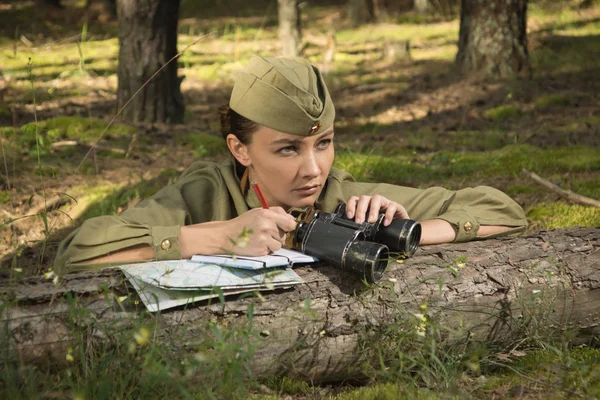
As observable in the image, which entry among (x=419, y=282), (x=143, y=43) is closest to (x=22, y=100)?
(x=143, y=43)

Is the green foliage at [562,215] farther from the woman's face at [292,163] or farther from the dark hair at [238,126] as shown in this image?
the dark hair at [238,126]

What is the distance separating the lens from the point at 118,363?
9.34ft

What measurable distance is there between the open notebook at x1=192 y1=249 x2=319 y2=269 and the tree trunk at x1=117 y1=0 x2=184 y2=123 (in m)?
5.91

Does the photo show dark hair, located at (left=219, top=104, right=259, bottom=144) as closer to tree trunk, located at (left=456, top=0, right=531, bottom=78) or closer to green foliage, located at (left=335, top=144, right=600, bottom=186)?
green foliage, located at (left=335, top=144, right=600, bottom=186)

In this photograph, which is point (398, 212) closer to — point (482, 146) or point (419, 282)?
point (419, 282)

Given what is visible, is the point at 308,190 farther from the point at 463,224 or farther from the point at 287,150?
the point at 463,224

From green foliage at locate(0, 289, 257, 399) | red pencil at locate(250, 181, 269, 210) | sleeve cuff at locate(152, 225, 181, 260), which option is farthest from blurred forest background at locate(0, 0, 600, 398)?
red pencil at locate(250, 181, 269, 210)

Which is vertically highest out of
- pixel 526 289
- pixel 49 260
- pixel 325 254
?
pixel 325 254

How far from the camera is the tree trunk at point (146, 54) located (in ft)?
29.4

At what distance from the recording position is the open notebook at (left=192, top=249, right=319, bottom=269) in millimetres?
3209

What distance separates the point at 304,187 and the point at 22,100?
768 cm

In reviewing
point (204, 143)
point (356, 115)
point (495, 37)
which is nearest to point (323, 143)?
point (204, 143)

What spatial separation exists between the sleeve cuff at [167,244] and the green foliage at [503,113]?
23.8ft

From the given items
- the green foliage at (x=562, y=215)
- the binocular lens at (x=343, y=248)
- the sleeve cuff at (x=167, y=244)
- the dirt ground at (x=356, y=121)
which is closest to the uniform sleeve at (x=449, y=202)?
the binocular lens at (x=343, y=248)
